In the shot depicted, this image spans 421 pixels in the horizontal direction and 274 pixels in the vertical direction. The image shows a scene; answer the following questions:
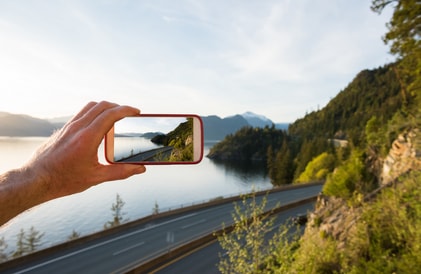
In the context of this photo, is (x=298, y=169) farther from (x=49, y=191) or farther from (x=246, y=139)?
(x=49, y=191)

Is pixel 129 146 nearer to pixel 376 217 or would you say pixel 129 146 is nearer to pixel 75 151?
pixel 75 151

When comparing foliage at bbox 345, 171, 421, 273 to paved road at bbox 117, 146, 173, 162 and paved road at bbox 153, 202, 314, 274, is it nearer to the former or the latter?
paved road at bbox 153, 202, 314, 274

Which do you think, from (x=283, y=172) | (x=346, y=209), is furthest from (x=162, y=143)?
(x=283, y=172)

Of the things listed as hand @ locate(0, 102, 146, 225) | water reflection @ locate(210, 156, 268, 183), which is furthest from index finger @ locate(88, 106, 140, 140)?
water reflection @ locate(210, 156, 268, 183)

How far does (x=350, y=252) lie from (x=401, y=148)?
14.1 metres

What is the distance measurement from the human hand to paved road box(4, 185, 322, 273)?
20107mm

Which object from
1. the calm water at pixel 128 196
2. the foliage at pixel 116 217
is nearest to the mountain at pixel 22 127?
the calm water at pixel 128 196

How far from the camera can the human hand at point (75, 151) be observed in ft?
5.60

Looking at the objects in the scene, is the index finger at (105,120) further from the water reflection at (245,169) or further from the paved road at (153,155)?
the water reflection at (245,169)

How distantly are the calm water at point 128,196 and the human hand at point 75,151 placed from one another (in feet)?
86.0

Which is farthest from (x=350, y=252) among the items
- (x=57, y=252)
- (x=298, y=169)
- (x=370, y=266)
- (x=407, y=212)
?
(x=298, y=169)

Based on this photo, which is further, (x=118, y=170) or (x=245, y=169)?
(x=245, y=169)

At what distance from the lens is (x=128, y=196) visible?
63.4 m

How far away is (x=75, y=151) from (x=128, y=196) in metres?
64.9
